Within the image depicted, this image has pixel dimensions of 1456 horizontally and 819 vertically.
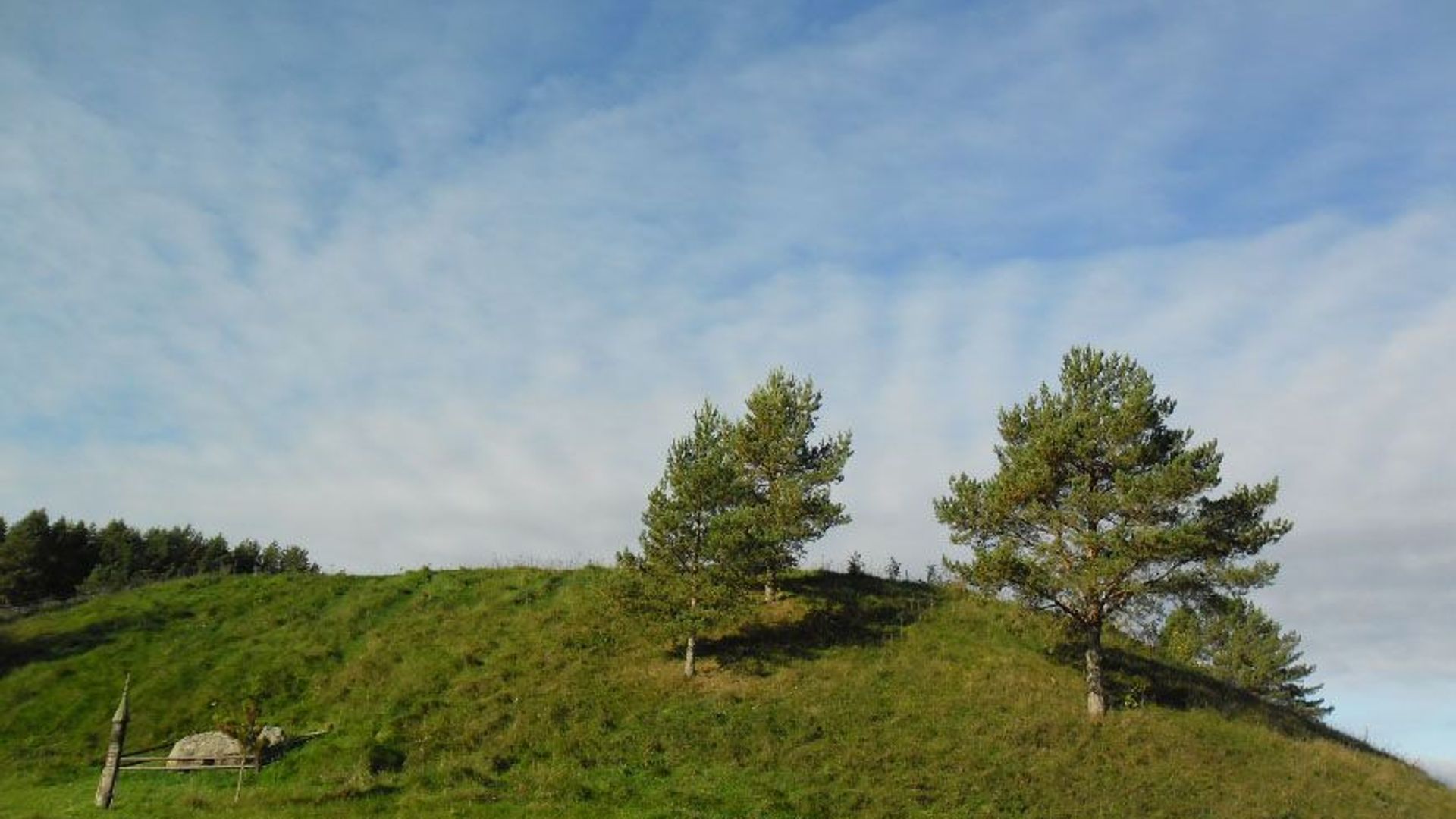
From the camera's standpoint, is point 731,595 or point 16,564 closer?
point 731,595

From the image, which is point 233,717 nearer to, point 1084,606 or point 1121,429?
point 1084,606

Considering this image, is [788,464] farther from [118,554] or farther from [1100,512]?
[118,554]

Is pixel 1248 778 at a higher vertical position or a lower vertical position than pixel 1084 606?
lower

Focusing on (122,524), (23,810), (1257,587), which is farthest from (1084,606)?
(122,524)

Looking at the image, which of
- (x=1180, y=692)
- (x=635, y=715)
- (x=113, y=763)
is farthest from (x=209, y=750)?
(x=1180, y=692)

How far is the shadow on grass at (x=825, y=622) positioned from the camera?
3928cm

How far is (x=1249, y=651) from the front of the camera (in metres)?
70.1

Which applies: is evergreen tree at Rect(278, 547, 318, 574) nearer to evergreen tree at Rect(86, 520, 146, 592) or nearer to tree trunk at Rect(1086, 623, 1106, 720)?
evergreen tree at Rect(86, 520, 146, 592)

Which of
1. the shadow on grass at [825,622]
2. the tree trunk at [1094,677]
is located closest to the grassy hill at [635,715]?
the shadow on grass at [825,622]

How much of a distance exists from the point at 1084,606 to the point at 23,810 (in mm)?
37275

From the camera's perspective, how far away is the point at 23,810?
1117 inches

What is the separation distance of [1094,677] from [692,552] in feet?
55.1

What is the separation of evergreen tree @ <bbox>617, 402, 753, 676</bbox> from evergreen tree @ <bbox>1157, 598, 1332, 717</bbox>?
46.4 meters

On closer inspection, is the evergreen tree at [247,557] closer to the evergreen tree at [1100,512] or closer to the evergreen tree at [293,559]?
the evergreen tree at [293,559]
